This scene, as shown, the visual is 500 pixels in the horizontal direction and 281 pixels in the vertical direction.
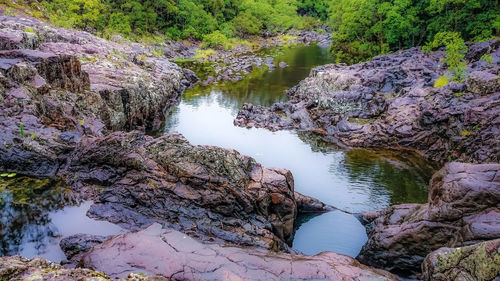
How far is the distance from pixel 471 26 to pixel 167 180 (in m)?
44.2

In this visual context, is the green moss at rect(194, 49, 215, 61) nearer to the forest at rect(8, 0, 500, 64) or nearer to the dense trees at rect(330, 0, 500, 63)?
the forest at rect(8, 0, 500, 64)

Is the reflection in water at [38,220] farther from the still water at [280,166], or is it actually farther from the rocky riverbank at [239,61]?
the rocky riverbank at [239,61]

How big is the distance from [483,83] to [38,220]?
2812 centimetres

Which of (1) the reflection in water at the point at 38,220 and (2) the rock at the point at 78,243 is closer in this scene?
(2) the rock at the point at 78,243

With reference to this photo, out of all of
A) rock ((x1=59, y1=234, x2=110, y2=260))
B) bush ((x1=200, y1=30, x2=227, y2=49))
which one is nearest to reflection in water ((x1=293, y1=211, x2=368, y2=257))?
rock ((x1=59, y1=234, x2=110, y2=260))

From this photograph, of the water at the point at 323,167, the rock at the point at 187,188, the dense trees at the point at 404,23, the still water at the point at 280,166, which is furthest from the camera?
the dense trees at the point at 404,23

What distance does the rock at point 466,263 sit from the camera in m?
7.61

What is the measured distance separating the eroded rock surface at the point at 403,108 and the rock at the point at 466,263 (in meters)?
13.5

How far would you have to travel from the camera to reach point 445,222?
1173 centimetres

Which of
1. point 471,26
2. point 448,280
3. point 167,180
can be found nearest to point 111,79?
point 167,180

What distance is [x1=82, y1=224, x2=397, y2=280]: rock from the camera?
8055 mm

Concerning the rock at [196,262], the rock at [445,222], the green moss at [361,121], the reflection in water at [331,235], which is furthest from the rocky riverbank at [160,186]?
the green moss at [361,121]

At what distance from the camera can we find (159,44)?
63.9 meters

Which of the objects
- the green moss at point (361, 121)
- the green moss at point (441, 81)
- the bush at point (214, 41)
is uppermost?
the bush at point (214, 41)
